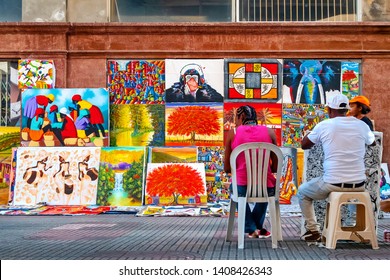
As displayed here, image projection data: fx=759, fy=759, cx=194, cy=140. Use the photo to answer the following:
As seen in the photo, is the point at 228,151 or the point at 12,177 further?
the point at 12,177

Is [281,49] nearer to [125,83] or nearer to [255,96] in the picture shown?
[255,96]

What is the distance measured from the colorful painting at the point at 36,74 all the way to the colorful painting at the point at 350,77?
257 inches

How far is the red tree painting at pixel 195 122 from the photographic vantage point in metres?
16.8

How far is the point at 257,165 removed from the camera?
816 cm

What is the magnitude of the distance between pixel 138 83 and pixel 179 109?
1.10m

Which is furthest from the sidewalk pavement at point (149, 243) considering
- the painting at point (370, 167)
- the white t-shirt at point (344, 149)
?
the white t-shirt at point (344, 149)

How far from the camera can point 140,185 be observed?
1559 cm

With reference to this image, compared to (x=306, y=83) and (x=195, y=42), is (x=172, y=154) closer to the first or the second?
(x=195, y=42)

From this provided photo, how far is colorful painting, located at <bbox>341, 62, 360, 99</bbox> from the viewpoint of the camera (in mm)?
17047

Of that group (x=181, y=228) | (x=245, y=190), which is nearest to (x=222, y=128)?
(x=181, y=228)

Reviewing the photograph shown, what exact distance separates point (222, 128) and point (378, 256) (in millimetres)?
9901

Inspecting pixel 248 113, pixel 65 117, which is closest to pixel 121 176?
pixel 65 117

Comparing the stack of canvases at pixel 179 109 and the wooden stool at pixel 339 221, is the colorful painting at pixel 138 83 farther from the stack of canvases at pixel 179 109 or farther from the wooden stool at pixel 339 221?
the wooden stool at pixel 339 221

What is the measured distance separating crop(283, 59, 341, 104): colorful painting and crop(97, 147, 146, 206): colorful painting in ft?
11.8
